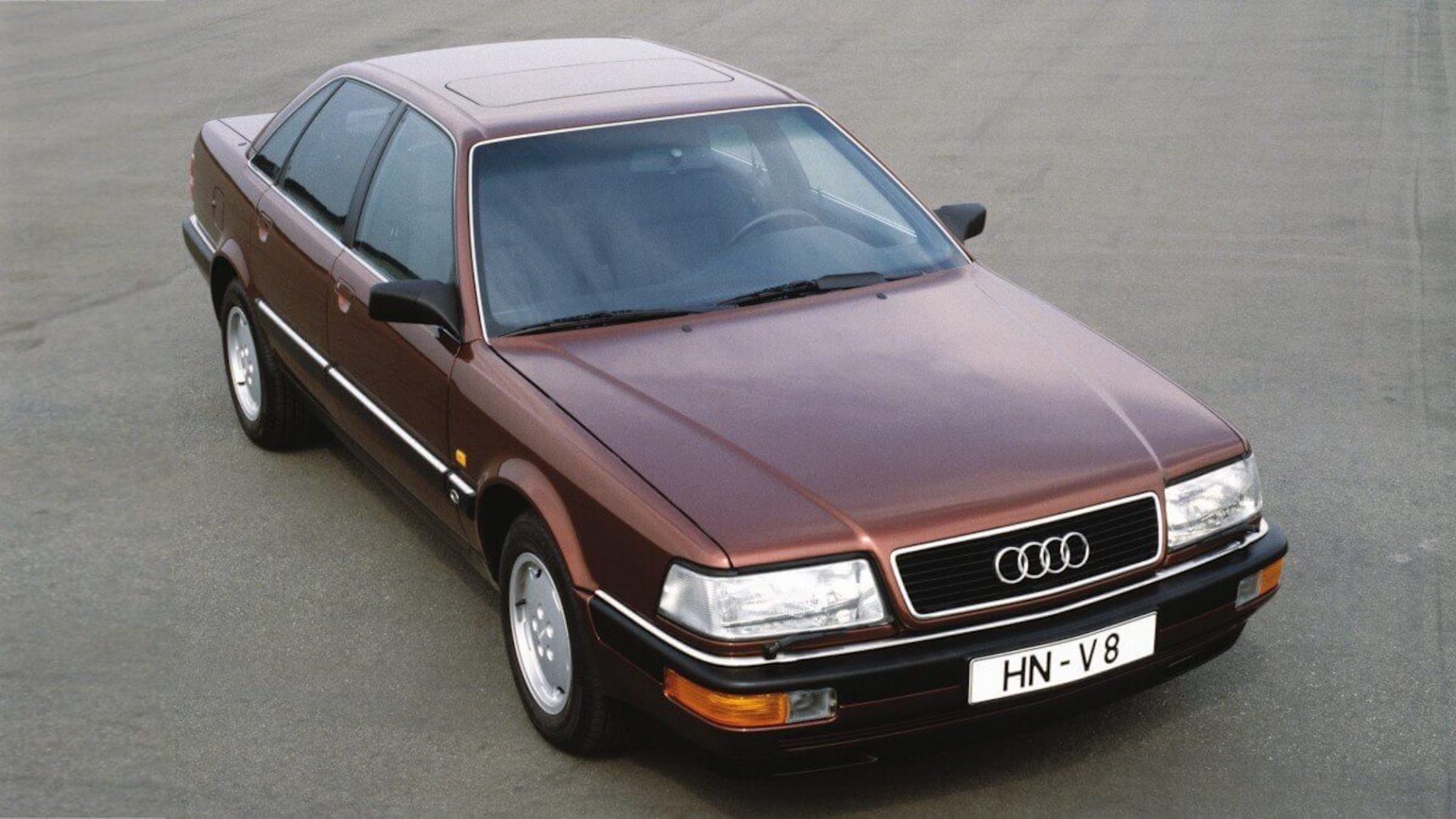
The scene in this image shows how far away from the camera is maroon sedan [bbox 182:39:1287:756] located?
3719 mm

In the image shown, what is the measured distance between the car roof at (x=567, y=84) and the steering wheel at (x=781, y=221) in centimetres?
44

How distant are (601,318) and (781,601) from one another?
1315mm

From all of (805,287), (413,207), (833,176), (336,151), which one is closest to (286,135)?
(336,151)

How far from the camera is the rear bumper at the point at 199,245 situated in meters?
7.00

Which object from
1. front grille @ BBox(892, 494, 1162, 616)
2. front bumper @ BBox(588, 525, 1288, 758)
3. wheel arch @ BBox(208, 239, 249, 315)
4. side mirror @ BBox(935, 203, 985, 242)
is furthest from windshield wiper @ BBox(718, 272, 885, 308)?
wheel arch @ BBox(208, 239, 249, 315)

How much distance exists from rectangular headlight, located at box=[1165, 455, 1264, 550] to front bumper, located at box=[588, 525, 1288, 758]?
105 mm

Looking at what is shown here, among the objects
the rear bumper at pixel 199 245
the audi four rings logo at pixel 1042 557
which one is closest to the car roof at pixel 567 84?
the rear bumper at pixel 199 245

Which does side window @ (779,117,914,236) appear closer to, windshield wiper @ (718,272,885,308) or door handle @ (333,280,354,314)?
windshield wiper @ (718,272,885,308)

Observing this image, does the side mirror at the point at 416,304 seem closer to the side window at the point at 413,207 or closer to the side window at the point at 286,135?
the side window at the point at 413,207

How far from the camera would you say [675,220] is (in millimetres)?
4965

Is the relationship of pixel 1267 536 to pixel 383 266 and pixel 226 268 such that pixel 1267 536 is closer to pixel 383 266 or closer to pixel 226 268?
pixel 383 266

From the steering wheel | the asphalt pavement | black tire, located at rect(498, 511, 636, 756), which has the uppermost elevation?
the steering wheel

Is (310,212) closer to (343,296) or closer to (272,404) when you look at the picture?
(343,296)

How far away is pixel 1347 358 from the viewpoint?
7.47 metres
